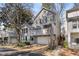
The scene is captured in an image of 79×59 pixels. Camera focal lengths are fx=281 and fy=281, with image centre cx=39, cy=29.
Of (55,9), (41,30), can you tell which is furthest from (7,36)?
(55,9)

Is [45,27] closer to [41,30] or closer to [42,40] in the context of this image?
[41,30]

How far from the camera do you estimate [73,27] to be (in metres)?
4.13

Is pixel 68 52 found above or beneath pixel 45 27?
beneath

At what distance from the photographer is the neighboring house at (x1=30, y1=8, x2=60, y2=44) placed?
4168mm

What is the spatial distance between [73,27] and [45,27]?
0.41 m

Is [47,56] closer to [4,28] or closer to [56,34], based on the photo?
[56,34]

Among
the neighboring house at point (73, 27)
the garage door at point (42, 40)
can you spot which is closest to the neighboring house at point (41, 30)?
the garage door at point (42, 40)

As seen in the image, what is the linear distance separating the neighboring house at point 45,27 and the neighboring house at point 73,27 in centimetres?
17

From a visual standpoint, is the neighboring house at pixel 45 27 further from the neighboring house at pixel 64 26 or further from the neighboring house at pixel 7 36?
the neighboring house at pixel 7 36

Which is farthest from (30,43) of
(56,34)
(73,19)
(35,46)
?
(73,19)

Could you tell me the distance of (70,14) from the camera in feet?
13.7

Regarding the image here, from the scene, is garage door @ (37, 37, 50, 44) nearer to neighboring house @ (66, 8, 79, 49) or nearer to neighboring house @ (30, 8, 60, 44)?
neighboring house @ (30, 8, 60, 44)

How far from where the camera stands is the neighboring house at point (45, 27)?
417 centimetres

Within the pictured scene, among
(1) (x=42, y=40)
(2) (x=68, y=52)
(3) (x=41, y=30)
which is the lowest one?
(2) (x=68, y=52)
